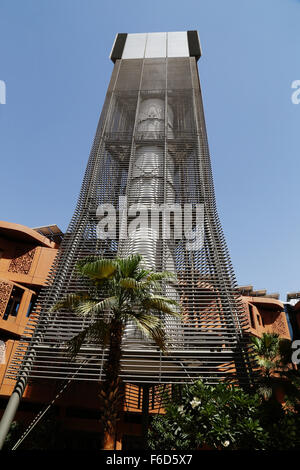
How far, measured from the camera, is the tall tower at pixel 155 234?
8969mm

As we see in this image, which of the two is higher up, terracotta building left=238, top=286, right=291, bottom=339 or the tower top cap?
the tower top cap

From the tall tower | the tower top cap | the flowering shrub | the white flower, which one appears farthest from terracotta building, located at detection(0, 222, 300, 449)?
the tower top cap

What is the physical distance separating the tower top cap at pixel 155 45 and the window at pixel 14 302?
777 inches

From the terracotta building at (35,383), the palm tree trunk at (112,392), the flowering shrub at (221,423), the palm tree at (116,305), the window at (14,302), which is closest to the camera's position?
the palm tree trunk at (112,392)

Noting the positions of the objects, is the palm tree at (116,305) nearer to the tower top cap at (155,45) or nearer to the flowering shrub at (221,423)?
the flowering shrub at (221,423)

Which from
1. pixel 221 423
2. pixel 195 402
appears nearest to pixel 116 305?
pixel 195 402

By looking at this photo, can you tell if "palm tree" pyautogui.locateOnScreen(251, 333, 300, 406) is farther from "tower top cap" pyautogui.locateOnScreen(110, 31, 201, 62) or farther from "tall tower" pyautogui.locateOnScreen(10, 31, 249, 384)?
"tower top cap" pyautogui.locateOnScreen(110, 31, 201, 62)

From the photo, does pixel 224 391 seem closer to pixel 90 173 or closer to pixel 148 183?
pixel 148 183

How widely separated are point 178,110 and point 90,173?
8724 mm

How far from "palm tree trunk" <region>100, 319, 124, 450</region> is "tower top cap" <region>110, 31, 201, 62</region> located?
2315cm

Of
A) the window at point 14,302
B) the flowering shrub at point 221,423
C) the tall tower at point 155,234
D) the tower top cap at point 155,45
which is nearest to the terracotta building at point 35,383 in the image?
the window at point 14,302

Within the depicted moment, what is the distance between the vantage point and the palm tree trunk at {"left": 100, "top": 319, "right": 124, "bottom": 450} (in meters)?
5.36

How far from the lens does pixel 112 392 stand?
563cm
